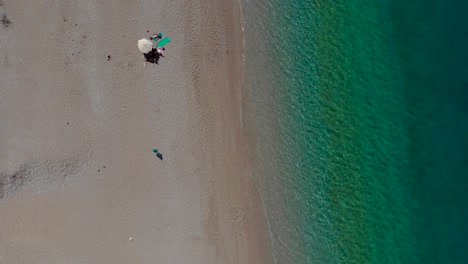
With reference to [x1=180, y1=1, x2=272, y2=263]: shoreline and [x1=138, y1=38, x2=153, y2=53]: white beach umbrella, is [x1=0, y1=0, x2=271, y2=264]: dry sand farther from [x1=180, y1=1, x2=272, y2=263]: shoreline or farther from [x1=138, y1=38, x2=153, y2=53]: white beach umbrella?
[x1=138, y1=38, x2=153, y2=53]: white beach umbrella

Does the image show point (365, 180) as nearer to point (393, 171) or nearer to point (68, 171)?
point (393, 171)

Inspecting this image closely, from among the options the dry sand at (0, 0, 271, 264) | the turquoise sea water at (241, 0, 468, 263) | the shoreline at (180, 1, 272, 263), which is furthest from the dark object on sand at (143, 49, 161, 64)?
the turquoise sea water at (241, 0, 468, 263)

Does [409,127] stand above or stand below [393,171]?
above

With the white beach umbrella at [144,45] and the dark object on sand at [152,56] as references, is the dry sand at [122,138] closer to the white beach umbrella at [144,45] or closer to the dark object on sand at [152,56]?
the dark object on sand at [152,56]

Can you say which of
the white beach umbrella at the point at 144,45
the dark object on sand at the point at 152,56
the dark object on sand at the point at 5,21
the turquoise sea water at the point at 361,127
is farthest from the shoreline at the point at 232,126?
the dark object on sand at the point at 5,21

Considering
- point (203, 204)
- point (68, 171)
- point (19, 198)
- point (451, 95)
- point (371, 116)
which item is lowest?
point (19, 198)

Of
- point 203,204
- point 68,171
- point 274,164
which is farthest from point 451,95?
point 68,171

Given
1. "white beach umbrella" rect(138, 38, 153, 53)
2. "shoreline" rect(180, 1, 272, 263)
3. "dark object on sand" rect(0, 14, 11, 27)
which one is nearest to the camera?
"white beach umbrella" rect(138, 38, 153, 53)

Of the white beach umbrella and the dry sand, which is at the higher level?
the white beach umbrella
